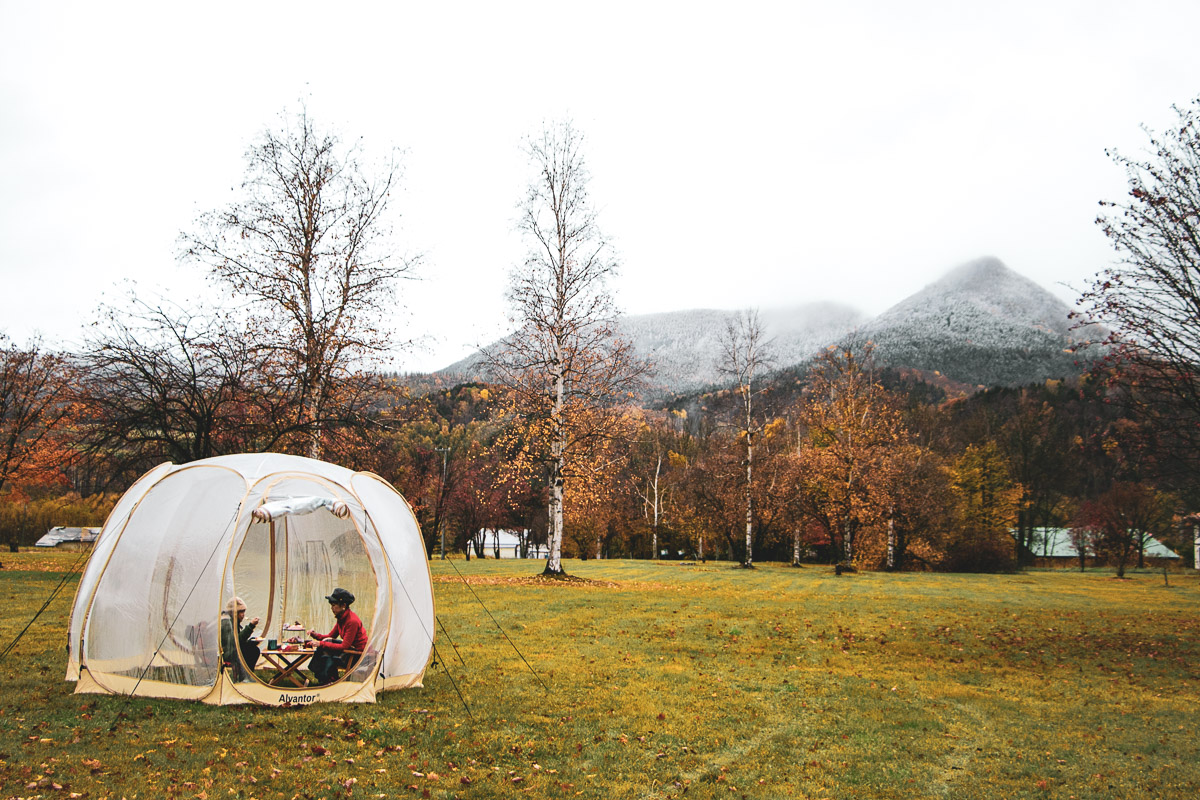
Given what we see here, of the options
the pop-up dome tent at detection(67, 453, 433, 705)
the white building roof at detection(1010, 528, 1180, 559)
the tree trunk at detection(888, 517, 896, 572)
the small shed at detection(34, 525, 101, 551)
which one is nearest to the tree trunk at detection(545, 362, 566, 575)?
the pop-up dome tent at detection(67, 453, 433, 705)

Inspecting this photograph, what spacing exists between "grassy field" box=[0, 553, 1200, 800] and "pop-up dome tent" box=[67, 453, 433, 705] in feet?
1.10

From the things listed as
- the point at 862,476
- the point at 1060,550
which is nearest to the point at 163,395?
the point at 862,476

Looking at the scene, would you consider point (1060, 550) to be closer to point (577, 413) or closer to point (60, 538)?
point (577, 413)

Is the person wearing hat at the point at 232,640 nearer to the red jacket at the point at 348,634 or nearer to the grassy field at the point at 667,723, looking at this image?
the grassy field at the point at 667,723

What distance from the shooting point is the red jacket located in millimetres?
9406

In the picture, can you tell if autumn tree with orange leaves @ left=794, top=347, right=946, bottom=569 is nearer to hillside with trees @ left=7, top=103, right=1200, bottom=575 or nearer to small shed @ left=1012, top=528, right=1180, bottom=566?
hillside with trees @ left=7, top=103, right=1200, bottom=575

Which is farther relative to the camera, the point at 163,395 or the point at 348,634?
the point at 163,395

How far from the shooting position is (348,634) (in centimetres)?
946

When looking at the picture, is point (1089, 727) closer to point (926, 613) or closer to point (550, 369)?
point (926, 613)

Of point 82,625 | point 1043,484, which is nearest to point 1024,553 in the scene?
point 1043,484

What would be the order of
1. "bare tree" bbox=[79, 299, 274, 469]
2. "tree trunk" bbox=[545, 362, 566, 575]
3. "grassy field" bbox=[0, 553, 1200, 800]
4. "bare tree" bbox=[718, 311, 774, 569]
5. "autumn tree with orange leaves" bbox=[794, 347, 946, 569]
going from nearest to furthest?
"grassy field" bbox=[0, 553, 1200, 800] < "bare tree" bbox=[79, 299, 274, 469] < "tree trunk" bbox=[545, 362, 566, 575] < "autumn tree with orange leaves" bbox=[794, 347, 946, 569] < "bare tree" bbox=[718, 311, 774, 569]

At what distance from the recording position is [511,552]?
392 ft

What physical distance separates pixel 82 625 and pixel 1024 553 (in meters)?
74.9

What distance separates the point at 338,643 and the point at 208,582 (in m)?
1.86
